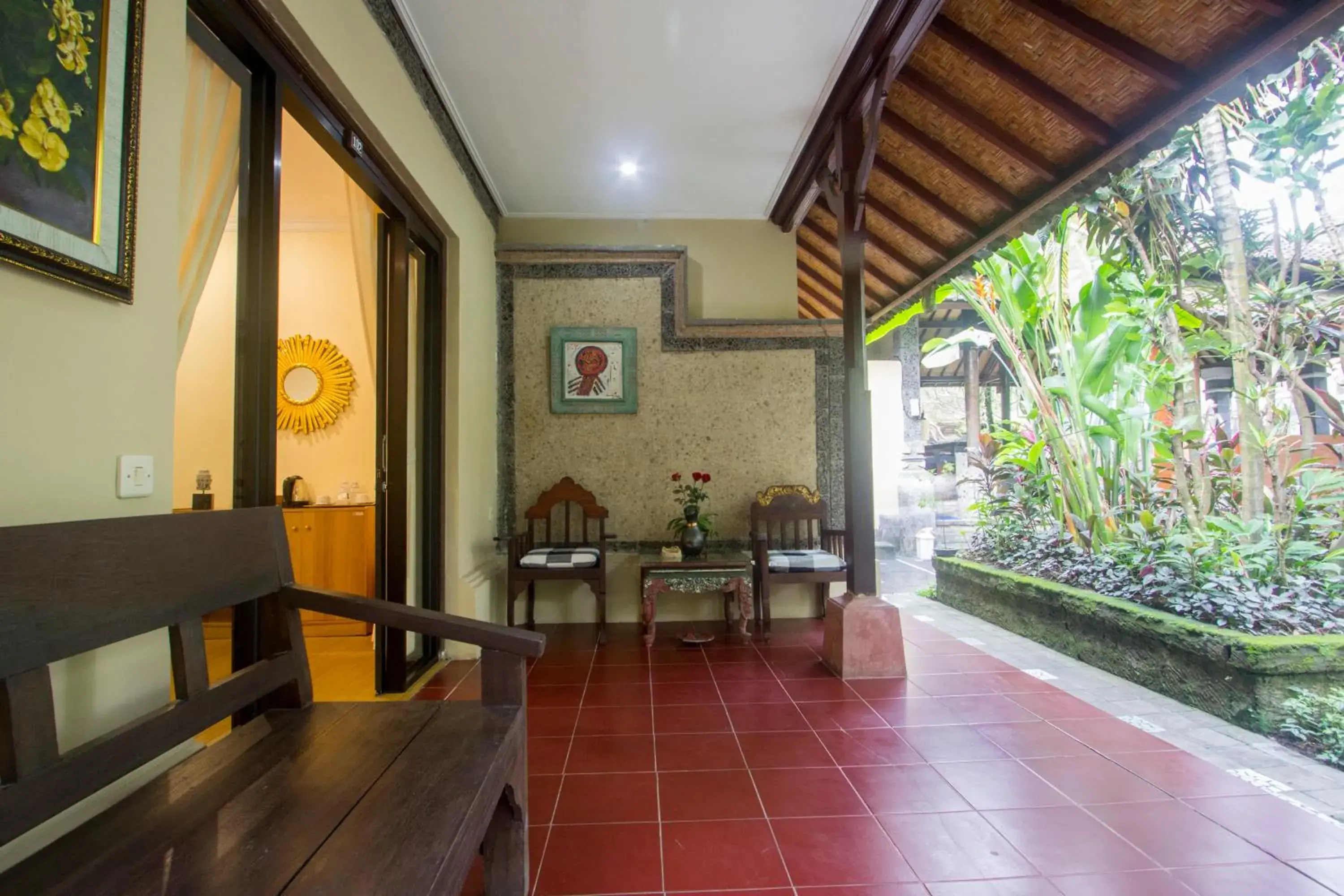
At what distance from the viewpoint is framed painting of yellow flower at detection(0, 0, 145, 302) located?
3.16 feet

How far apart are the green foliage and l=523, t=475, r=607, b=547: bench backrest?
3.61m

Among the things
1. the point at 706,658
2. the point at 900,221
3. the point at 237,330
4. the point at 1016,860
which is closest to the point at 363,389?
the point at 237,330

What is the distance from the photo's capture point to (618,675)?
3.21 meters

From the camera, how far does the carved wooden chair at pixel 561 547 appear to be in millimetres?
3715

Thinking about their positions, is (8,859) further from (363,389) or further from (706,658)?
(363,389)

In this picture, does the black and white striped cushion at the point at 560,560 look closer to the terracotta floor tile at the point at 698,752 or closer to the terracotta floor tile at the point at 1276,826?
the terracotta floor tile at the point at 698,752

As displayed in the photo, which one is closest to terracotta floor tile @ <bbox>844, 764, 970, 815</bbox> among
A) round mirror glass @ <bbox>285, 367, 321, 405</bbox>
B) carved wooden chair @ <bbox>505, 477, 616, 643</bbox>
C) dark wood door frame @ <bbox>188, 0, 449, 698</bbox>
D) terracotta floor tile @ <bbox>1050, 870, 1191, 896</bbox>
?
terracotta floor tile @ <bbox>1050, 870, 1191, 896</bbox>

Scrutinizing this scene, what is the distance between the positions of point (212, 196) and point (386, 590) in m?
1.87

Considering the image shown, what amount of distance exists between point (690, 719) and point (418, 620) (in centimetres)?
157

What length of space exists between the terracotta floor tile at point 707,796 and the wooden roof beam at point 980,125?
10.4ft

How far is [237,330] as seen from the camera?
1.78 metres

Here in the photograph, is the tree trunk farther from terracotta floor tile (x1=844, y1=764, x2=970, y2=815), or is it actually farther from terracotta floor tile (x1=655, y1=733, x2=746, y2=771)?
terracotta floor tile (x1=655, y1=733, x2=746, y2=771)

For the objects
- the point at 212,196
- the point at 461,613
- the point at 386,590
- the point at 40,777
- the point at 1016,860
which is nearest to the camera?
the point at 40,777

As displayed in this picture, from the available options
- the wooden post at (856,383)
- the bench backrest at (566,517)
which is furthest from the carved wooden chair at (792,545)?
the bench backrest at (566,517)
